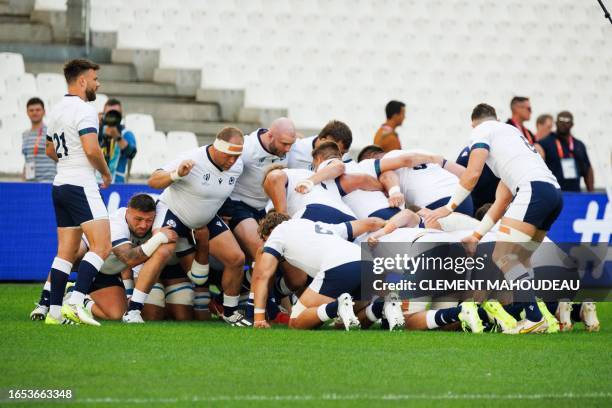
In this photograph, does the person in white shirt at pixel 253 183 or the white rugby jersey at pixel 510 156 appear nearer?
the white rugby jersey at pixel 510 156

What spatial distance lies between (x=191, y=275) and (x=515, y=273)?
3072 mm

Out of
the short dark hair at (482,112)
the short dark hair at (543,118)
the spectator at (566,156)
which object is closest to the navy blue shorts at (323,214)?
the short dark hair at (482,112)

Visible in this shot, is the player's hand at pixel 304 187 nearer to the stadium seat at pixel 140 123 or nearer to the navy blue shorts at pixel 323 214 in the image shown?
the navy blue shorts at pixel 323 214

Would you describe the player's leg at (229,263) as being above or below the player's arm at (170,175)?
below

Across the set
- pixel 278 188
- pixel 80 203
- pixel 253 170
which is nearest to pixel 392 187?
pixel 278 188

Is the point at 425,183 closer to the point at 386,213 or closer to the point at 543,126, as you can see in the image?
the point at 386,213

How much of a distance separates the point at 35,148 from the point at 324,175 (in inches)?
227

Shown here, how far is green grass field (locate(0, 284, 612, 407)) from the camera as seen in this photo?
6.57 metres

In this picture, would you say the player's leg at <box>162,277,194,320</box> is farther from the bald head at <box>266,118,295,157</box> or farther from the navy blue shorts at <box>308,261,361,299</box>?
the navy blue shorts at <box>308,261,361,299</box>

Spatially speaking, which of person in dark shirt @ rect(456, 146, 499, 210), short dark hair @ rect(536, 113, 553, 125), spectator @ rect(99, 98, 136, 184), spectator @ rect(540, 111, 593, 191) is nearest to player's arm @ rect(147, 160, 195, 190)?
person in dark shirt @ rect(456, 146, 499, 210)

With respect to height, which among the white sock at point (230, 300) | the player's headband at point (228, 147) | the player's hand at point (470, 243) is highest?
the player's headband at point (228, 147)

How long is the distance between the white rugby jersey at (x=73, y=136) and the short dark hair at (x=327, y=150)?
2335 mm

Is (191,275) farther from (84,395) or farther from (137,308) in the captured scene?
(84,395)

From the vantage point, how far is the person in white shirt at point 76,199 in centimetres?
1001
